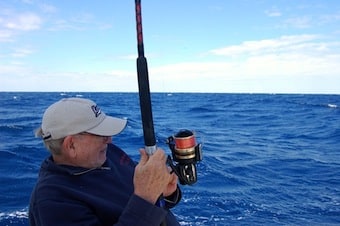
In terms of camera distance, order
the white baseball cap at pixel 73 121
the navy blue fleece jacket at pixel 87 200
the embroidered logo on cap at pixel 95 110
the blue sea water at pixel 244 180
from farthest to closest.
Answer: the blue sea water at pixel 244 180 < the embroidered logo on cap at pixel 95 110 < the white baseball cap at pixel 73 121 < the navy blue fleece jacket at pixel 87 200

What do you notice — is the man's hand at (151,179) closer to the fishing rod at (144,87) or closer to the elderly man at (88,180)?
the elderly man at (88,180)

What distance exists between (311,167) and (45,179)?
27.8ft

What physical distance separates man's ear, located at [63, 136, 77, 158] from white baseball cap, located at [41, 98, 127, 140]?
0.10 feet

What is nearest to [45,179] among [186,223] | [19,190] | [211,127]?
[186,223]

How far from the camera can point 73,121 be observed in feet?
6.30

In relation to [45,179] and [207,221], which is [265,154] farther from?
[45,179]

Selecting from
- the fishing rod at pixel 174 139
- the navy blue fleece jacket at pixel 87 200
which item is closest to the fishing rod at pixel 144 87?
the fishing rod at pixel 174 139

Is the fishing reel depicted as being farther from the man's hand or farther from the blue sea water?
the man's hand

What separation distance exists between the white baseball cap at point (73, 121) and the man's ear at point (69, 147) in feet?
0.10

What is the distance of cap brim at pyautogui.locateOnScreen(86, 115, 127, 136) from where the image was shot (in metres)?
1.98

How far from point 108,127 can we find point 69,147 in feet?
0.76

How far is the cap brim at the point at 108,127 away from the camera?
1976mm

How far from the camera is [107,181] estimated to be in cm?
209

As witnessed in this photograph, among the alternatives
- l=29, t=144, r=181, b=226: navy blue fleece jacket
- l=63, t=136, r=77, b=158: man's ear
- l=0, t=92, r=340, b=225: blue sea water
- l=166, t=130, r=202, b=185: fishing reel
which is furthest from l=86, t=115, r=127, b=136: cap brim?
l=0, t=92, r=340, b=225: blue sea water
